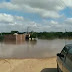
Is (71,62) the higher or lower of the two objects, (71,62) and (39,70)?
the higher

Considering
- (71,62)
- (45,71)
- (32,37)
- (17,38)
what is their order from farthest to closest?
(32,37) < (17,38) < (45,71) < (71,62)

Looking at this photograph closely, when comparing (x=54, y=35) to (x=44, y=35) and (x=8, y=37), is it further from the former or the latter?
(x=8, y=37)

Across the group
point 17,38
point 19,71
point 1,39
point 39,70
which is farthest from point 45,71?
point 1,39

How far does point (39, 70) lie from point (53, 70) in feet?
2.33

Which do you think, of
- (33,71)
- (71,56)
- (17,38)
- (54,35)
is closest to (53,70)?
Answer: (33,71)

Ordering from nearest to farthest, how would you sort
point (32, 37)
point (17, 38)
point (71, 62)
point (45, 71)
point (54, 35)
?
point (71, 62) < point (45, 71) < point (17, 38) < point (32, 37) < point (54, 35)

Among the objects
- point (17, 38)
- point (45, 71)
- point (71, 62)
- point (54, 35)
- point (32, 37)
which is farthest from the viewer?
point (54, 35)

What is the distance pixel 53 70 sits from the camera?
31.0 ft

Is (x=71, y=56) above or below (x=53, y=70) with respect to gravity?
above

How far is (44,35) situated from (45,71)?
11848 centimetres

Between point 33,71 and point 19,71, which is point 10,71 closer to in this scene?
point 19,71

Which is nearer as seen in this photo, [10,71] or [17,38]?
[10,71]

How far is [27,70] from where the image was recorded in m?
9.47

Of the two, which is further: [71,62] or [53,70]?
[53,70]
